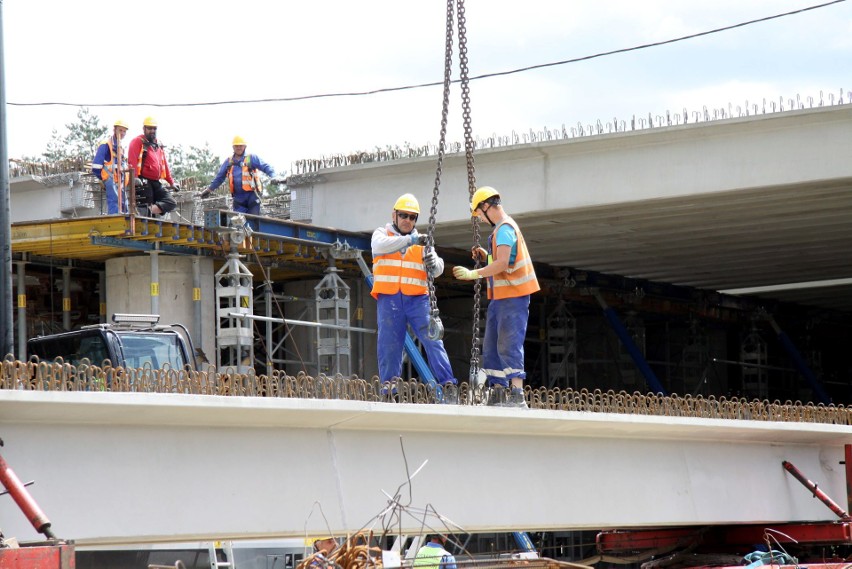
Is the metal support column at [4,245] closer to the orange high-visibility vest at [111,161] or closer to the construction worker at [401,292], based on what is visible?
the construction worker at [401,292]

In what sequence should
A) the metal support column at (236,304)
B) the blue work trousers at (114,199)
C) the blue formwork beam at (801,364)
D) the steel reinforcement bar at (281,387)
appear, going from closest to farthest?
the steel reinforcement bar at (281,387), the metal support column at (236,304), the blue work trousers at (114,199), the blue formwork beam at (801,364)

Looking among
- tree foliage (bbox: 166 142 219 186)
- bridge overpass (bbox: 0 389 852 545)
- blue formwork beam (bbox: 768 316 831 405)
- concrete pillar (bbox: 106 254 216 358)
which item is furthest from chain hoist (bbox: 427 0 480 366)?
tree foliage (bbox: 166 142 219 186)

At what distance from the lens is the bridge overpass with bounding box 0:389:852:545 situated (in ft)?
31.2

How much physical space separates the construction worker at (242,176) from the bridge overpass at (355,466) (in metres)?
10.1

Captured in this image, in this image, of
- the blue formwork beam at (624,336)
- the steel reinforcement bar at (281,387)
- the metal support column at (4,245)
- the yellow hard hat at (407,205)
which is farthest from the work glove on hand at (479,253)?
the blue formwork beam at (624,336)

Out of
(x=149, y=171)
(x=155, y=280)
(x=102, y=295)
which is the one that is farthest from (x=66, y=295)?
(x=149, y=171)

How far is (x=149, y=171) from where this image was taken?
20.6m

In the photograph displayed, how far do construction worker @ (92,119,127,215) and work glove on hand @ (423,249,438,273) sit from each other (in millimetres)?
8684

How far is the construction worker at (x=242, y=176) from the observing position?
73.1 feet

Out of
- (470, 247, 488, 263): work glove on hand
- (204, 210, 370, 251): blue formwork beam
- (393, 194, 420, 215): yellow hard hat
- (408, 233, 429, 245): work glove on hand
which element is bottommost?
(470, 247, 488, 263): work glove on hand

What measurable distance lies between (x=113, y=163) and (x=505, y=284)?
376 inches

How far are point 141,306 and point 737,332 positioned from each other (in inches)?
832

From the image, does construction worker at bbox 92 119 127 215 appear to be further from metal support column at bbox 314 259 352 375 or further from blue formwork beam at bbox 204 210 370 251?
metal support column at bbox 314 259 352 375

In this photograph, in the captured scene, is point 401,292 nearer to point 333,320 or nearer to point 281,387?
point 281,387
